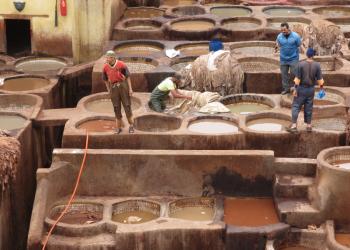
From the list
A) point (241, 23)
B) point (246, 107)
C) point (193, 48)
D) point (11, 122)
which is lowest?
point (11, 122)

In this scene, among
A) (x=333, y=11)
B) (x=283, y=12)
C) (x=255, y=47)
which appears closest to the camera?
(x=255, y=47)

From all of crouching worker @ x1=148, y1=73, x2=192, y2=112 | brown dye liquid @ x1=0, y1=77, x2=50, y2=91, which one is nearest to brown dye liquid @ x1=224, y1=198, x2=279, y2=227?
crouching worker @ x1=148, y1=73, x2=192, y2=112

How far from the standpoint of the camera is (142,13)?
23047mm

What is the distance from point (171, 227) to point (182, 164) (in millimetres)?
1602

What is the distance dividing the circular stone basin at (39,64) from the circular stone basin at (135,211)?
6836mm

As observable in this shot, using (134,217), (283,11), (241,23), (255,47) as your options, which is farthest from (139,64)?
(283,11)

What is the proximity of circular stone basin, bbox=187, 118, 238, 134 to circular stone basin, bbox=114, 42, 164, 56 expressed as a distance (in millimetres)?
4960

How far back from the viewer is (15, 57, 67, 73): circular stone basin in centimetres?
1959

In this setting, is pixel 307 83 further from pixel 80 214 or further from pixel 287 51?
pixel 80 214

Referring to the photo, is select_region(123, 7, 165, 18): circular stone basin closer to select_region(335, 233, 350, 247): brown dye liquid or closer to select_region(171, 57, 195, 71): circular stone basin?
select_region(171, 57, 195, 71): circular stone basin

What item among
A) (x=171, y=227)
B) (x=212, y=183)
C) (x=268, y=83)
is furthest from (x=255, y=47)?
(x=171, y=227)

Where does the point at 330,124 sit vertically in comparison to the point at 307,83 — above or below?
below

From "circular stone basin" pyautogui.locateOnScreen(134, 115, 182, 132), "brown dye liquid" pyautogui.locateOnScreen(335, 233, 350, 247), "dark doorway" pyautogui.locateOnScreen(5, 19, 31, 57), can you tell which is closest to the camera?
"brown dye liquid" pyautogui.locateOnScreen(335, 233, 350, 247)

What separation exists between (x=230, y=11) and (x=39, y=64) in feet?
21.9
